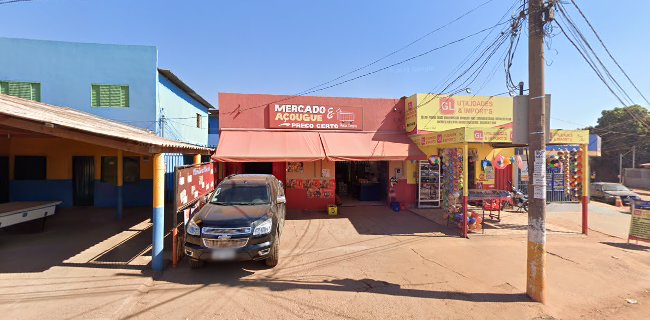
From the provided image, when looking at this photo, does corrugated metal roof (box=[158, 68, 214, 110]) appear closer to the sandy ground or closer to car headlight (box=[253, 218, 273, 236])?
the sandy ground

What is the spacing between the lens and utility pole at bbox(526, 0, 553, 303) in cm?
435

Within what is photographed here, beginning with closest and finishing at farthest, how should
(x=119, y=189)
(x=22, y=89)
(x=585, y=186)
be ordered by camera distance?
(x=585, y=186)
(x=119, y=189)
(x=22, y=89)

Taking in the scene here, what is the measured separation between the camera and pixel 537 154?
4398 mm

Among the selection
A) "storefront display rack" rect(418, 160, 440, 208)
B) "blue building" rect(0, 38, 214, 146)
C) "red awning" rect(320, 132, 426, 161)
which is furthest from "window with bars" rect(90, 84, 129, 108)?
"storefront display rack" rect(418, 160, 440, 208)

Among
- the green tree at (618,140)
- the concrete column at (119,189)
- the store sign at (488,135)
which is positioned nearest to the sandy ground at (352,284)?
the concrete column at (119,189)

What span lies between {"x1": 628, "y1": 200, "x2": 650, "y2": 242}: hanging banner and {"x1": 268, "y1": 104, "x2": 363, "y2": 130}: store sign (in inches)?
335

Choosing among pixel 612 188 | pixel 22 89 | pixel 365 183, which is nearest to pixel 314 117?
pixel 365 183

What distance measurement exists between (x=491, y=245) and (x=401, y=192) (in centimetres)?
512

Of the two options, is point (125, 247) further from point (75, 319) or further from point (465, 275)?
point (465, 275)

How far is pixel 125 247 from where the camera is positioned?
6.77m

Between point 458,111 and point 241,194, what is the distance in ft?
32.4

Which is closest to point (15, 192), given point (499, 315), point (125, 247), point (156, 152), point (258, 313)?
point (125, 247)

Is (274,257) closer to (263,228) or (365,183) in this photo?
(263,228)

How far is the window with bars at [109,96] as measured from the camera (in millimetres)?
11617
